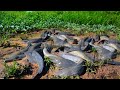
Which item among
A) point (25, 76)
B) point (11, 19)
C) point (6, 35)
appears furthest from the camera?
point (11, 19)

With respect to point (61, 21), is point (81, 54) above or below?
above

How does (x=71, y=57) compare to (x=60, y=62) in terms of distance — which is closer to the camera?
(x=60, y=62)

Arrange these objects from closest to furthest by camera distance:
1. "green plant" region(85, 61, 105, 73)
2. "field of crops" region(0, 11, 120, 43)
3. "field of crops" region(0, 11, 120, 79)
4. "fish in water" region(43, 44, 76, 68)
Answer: "green plant" region(85, 61, 105, 73)
"fish in water" region(43, 44, 76, 68)
"field of crops" region(0, 11, 120, 79)
"field of crops" region(0, 11, 120, 43)

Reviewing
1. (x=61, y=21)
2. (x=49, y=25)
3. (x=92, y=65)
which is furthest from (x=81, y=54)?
(x=61, y=21)

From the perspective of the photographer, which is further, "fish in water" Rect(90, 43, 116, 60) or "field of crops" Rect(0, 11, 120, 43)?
"field of crops" Rect(0, 11, 120, 43)

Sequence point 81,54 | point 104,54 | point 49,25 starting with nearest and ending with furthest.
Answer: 1. point 81,54
2. point 104,54
3. point 49,25

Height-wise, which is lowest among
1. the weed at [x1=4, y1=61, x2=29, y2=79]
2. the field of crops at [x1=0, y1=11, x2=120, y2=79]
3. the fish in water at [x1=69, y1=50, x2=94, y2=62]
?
the field of crops at [x1=0, y1=11, x2=120, y2=79]

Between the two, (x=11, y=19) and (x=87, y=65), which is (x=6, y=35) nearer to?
(x=11, y=19)

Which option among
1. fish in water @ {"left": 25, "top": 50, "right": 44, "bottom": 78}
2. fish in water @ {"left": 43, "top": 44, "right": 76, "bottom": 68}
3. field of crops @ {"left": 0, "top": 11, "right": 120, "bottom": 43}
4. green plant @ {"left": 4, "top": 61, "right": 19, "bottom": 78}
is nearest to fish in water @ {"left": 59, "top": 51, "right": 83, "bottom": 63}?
fish in water @ {"left": 43, "top": 44, "right": 76, "bottom": 68}

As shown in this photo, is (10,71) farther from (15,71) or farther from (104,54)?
(104,54)

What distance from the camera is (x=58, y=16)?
9766 mm

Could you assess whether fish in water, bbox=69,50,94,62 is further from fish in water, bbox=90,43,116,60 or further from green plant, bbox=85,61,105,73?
fish in water, bbox=90,43,116,60
